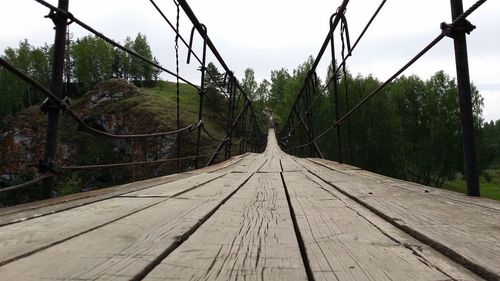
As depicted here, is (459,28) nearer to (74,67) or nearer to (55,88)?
(55,88)

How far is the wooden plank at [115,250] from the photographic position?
757 mm

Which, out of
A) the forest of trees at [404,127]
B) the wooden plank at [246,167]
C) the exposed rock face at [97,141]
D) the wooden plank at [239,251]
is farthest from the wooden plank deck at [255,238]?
the exposed rock face at [97,141]

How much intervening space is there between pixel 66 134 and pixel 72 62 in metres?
23.1

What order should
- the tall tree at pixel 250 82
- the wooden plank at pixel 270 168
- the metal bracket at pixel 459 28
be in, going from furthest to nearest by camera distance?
the tall tree at pixel 250 82 → the wooden plank at pixel 270 168 → the metal bracket at pixel 459 28

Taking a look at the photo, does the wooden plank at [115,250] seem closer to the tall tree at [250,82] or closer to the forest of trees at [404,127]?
the forest of trees at [404,127]

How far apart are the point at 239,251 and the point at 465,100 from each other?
1.16 meters

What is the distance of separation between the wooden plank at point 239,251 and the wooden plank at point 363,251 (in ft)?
0.17

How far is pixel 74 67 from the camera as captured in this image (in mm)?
57344

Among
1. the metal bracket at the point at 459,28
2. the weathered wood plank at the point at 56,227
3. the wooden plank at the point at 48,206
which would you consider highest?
the metal bracket at the point at 459,28

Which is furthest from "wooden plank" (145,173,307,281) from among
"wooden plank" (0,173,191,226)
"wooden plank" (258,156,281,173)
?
"wooden plank" (258,156,281,173)

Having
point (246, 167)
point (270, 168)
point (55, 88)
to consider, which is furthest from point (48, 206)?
point (246, 167)

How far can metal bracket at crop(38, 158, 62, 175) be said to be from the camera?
1.58 metres

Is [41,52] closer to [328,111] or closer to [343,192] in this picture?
[328,111]

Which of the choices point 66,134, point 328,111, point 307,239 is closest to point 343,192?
point 307,239
